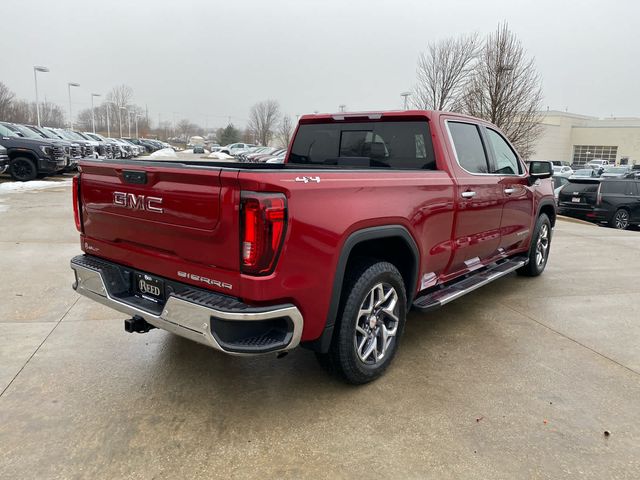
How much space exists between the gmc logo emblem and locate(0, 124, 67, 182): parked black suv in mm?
14444

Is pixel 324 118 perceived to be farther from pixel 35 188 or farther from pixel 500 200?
pixel 35 188

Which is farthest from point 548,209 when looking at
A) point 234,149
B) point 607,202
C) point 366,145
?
point 234,149

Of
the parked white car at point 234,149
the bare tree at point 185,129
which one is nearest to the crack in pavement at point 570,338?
the parked white car at point 234,149

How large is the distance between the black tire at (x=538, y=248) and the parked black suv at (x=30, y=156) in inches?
585

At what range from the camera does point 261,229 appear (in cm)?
235

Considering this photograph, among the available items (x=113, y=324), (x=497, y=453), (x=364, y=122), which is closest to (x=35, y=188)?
(x=113, y=324)

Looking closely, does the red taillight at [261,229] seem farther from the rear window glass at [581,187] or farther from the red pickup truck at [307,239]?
the rear window glass at [581,187]

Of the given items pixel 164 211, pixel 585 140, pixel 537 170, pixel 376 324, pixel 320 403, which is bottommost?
pixel 320 403

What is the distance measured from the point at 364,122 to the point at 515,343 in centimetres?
236

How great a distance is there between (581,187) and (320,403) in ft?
43.4

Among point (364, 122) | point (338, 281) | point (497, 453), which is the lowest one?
point (497, 453)

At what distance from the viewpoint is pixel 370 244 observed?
3201 millimetres

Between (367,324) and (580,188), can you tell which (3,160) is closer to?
(367,324)

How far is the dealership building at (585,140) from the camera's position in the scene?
78062 millimetres
